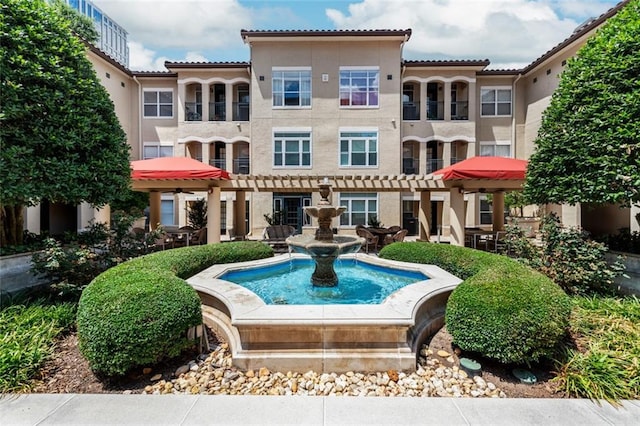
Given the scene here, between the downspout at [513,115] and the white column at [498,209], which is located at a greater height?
the downspout at [513,115]

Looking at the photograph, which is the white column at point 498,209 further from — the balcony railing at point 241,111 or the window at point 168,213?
the window at point 168,213

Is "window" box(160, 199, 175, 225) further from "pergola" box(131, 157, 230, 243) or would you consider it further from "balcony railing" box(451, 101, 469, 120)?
"balcony railing" box(451, 101, 469, 120)

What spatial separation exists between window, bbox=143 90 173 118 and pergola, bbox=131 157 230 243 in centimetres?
943

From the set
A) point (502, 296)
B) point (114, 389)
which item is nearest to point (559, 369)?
point (502, 296)

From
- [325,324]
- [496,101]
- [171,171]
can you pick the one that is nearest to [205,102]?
[171,171]

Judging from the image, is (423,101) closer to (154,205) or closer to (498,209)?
(498,209)

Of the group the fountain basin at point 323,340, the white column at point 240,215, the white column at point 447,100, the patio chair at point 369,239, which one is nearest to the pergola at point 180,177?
the white column at point 240,215

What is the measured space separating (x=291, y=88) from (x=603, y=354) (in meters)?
17.7

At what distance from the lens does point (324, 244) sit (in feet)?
21.2

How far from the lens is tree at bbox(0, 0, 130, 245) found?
5.87 meters

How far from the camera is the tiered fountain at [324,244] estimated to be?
6.44 meters

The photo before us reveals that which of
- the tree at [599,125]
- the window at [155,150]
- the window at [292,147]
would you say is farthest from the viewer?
the window at [155,150]

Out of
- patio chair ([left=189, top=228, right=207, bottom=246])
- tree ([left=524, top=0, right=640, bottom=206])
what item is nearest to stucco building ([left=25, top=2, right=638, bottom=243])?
patio chair ([left=189, top=228, right=207, bottom=246])

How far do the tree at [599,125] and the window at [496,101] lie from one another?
13.8 m
